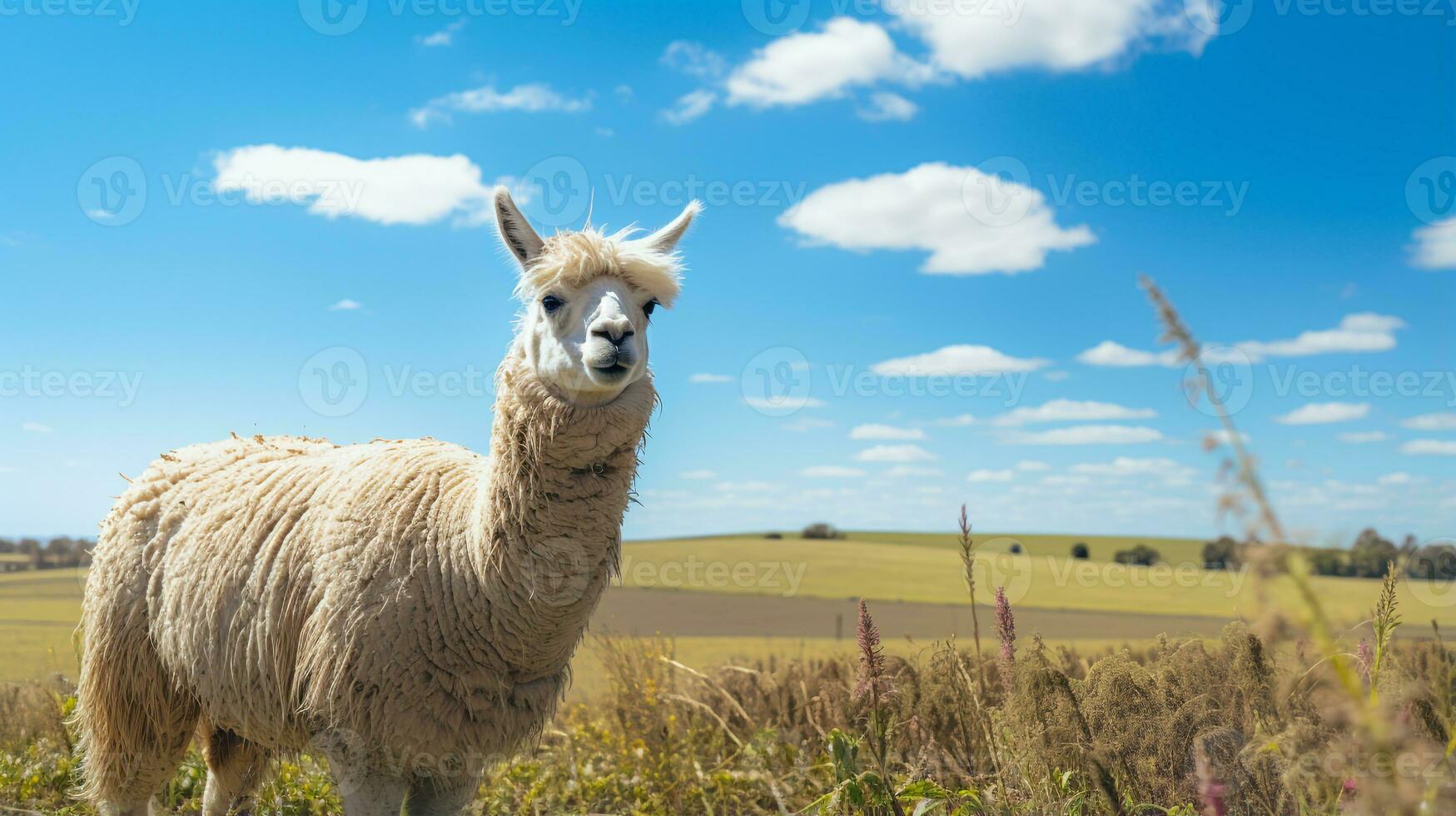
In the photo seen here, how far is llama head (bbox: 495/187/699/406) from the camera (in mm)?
4695

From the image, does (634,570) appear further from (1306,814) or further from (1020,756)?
(1306,814)

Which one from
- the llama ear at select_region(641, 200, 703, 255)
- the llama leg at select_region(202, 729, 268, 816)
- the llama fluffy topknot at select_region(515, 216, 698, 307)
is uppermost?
the llama ear at select_region(641, 200, 703, 255)

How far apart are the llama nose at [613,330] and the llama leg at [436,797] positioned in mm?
2572

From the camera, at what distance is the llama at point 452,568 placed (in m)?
4.95

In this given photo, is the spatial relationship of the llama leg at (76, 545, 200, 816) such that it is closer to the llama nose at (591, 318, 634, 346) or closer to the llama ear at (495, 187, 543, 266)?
the llama ear at (495, 187, 543, 266)

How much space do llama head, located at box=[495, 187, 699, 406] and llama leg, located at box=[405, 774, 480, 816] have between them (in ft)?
7.54

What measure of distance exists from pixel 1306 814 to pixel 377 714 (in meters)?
4.21

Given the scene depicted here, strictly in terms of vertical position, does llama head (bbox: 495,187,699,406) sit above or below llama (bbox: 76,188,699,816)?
above

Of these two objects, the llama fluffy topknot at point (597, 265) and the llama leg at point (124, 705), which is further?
the llama leg at point (124, 705)

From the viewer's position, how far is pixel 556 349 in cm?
491

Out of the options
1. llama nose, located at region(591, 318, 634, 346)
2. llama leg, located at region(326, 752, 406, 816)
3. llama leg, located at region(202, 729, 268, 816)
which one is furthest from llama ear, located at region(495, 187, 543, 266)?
llama leg, located at region(202, 729, 268, 816)

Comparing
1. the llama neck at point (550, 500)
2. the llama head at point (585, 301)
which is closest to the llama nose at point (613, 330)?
the llama head at point (585, 301)

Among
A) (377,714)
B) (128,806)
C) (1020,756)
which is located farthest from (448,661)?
(128,806)

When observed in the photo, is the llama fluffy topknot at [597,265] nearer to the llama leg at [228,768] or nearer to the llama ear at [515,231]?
the llama ear at [515,231]
